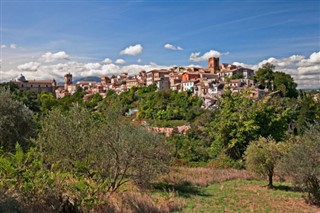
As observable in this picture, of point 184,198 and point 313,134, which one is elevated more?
point 313,134

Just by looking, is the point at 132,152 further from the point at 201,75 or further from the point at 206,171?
the point at 201,75

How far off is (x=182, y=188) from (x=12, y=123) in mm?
10775

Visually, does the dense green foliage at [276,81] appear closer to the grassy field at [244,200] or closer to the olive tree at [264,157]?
the olive tree at [264,157]

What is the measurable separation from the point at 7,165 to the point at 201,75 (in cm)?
9623

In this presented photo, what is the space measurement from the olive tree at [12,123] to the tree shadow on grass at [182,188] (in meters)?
8.33

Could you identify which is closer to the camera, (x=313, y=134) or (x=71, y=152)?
(x=71, y=152)

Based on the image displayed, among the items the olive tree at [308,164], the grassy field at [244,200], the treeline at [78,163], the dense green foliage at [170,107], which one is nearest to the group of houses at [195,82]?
the dense green foliage at [170,107]

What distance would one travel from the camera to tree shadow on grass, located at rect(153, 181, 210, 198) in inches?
663

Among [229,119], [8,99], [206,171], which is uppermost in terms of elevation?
[8,99]

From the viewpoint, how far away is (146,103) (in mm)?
68875

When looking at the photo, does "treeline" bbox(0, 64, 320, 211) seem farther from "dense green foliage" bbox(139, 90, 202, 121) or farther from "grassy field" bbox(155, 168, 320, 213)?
"dense green foliage" bbox(139, 90, 202, 121)

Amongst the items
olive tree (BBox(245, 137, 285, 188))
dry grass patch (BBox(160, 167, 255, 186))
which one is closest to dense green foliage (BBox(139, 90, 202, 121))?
dry grass patch (BBox(160, 167, 255, 186))

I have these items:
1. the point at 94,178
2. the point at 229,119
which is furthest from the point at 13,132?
the point at 229,119

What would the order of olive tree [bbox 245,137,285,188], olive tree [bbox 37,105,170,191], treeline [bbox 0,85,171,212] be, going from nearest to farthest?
1. treeline [bbox 0,85,171,212]
2. olive tree [bbox 37,105,170,191]
3. olive tree [bbox 245,137,285,188]
